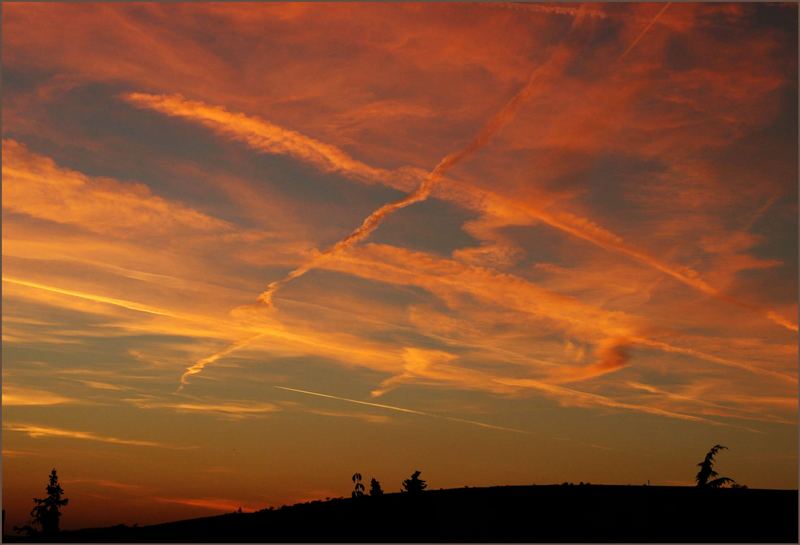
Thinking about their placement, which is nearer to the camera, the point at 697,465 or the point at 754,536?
the point at 754,536

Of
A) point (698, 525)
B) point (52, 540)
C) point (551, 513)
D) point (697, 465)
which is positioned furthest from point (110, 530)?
point (697, 465)

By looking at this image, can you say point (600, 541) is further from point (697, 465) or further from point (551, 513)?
point (697, 465)

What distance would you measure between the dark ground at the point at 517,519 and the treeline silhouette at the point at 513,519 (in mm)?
59

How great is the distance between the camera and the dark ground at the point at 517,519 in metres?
51.4

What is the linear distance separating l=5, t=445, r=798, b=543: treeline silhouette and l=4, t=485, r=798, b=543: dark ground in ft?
0.19

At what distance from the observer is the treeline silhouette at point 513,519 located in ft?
169

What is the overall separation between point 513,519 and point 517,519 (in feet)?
0.85

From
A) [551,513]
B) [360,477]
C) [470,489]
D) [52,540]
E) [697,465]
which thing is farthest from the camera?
[360,477]

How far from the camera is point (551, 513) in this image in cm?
5656

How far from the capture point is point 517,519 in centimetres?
5619

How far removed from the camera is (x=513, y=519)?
185ft

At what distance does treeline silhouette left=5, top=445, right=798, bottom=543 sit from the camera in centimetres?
5147

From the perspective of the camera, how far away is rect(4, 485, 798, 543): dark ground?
169 feet

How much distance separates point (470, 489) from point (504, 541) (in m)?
14.2
